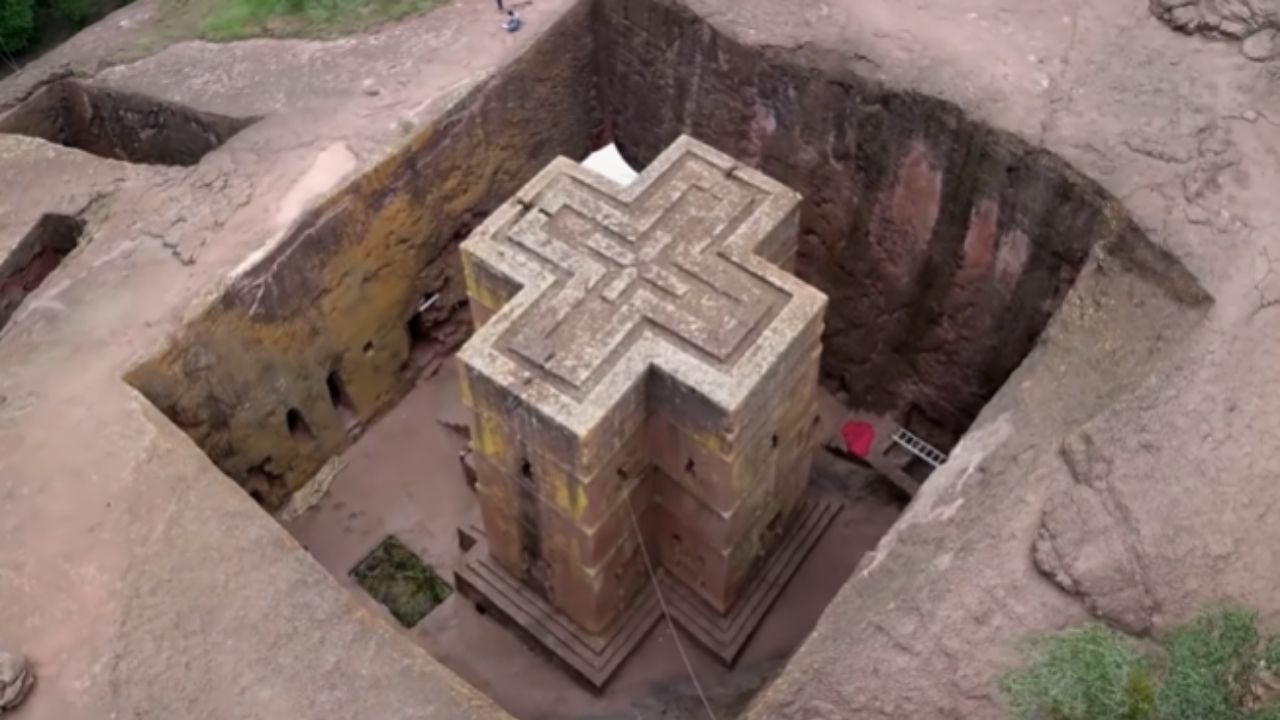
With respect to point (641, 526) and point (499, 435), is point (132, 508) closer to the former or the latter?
point (499, 435)

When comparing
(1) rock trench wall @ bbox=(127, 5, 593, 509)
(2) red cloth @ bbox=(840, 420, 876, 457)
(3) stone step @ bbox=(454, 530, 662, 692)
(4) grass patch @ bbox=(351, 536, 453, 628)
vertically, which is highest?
(1) rock trench wall @ bbox=(127, 5, 593, 509)

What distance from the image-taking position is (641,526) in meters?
8.90

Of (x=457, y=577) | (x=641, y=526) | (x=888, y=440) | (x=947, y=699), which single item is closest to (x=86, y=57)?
(x=457, y=577)

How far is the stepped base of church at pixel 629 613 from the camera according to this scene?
9.23m

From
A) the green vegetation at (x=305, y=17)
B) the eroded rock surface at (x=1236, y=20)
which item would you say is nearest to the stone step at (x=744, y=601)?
the eroded rock surface at (x=1236, y=20)

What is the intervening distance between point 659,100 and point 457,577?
4.43m

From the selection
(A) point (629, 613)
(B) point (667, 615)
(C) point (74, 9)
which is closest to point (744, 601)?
(B) point (667, 615)

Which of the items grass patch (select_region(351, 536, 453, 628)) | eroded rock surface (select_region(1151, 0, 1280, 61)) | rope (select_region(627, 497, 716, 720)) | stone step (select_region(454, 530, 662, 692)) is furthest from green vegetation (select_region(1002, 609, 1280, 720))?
eroded rock surface (select_region(1151, 0, 1280, 61))

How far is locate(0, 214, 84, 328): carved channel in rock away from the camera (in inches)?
386

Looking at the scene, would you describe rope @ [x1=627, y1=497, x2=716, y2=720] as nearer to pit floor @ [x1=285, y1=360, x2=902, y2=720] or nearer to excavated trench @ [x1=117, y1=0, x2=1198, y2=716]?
pit floor @ [x1=285, y1=360, x2=902, y2=720]

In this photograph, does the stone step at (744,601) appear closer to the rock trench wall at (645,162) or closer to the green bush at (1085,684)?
the rock trench wall at (645,162)

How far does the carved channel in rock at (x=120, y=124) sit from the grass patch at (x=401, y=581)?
3.72 m

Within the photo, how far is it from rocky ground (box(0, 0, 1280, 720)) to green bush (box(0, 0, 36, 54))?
721 cm

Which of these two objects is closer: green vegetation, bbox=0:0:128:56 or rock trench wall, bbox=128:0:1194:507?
rock trench wall, bbox=128:0:1194:507
